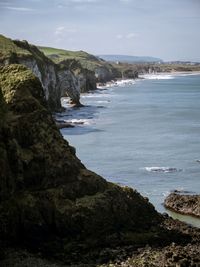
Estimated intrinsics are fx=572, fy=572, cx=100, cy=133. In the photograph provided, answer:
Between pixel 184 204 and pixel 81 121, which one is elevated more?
pixel 81 121

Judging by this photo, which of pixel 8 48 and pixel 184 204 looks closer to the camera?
pixel 184 204

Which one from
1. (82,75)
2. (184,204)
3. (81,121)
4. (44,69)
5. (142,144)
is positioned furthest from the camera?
(82,75)

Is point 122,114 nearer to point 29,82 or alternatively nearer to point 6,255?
point 29,82

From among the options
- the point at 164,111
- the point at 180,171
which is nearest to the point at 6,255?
the point at 180,171

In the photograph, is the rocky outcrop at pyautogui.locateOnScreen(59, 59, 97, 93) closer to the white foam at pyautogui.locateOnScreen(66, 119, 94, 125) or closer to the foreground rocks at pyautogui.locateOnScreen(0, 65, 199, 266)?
the white foam at pyautogui.locateOnScreen(66, 119, 94, 125)

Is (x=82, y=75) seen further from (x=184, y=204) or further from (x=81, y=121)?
(x=184, y=204)

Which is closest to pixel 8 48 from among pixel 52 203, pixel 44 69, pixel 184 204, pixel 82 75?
pixel 44 69

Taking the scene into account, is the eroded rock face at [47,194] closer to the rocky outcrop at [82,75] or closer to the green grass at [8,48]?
the green grass at [8,48]

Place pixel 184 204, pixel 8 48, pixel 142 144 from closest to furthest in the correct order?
pixel 184 204 < pixel 142 144 < pixel 8 48
